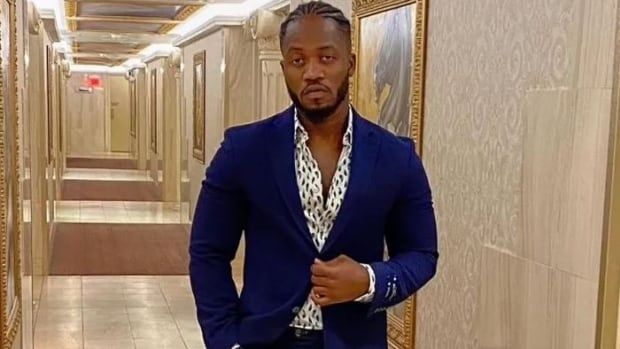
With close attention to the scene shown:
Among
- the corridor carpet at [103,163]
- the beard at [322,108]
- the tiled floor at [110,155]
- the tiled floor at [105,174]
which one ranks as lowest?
the tiled floor at [110,155]

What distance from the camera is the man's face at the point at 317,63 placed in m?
1.46

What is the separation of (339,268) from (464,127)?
1.19 metres

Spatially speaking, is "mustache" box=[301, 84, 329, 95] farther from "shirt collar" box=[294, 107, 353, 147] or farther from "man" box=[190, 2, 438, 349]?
"shirt collar" box=[294, 107, 353, 147]

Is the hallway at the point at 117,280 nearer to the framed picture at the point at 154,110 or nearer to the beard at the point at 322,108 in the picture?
the framed picture at the point at 154,110

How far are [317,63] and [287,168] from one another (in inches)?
8.2

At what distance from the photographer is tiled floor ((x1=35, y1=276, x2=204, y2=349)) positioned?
5297mm

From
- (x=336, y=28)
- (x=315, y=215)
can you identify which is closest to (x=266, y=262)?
(x=315, y=215)

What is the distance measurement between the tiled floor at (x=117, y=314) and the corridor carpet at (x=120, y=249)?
39 cm

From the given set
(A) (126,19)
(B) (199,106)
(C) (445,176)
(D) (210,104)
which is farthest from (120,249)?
(C) (445,176)

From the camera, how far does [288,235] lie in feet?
4.94

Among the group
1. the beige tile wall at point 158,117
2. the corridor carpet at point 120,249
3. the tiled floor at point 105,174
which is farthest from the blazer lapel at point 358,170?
the tiled floor at point 105,174

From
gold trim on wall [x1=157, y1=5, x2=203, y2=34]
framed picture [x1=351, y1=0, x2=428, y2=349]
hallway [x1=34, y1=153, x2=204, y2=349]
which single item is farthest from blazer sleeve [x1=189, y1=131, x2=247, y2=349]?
gold trim on wall [x1=157, y1=5, x2=203, y2=34]

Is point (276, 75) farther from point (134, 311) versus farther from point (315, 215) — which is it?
point (315, 215)

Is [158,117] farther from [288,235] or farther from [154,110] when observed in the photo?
[288,235]
